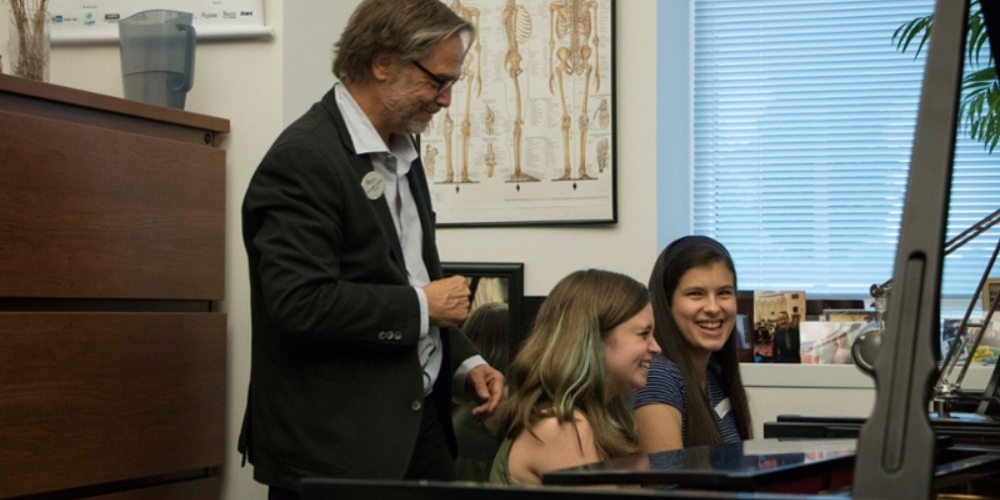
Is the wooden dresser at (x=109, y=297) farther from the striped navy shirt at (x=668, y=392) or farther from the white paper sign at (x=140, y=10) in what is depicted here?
the striped navy shirt at (x=668, y=392)

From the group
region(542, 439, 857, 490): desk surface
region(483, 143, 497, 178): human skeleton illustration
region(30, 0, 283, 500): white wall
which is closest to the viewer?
region(542, 439, 857, 490): desk surface

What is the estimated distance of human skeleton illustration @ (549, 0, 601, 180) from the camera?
3242 millimetres

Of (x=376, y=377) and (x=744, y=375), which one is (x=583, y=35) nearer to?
(x=744, y=375)

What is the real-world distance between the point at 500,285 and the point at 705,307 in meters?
0.92

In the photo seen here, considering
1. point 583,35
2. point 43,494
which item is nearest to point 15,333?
point 43,494

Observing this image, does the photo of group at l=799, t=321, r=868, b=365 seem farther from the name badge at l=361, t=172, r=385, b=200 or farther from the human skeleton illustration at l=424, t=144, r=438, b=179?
the name badge at l=361, t=172, r=385, b=200

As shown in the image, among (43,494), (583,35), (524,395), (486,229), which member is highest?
(583,35)

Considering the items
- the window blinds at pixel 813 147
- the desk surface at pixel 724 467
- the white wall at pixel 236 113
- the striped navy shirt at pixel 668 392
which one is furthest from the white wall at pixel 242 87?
the desk surface at pixel 724 467

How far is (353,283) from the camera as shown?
1.90 metres

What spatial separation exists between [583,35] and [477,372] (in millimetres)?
1372

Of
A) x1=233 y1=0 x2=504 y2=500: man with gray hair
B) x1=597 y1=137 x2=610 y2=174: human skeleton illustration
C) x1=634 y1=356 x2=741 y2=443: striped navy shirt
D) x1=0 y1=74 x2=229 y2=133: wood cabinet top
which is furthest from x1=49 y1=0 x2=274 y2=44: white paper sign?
x1=634 y1=356 x2=741 y2=443: striped navy shirt

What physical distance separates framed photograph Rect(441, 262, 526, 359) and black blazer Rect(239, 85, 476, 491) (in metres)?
1.28

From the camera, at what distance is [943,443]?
118cm

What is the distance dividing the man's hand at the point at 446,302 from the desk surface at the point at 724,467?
0.86 meters
